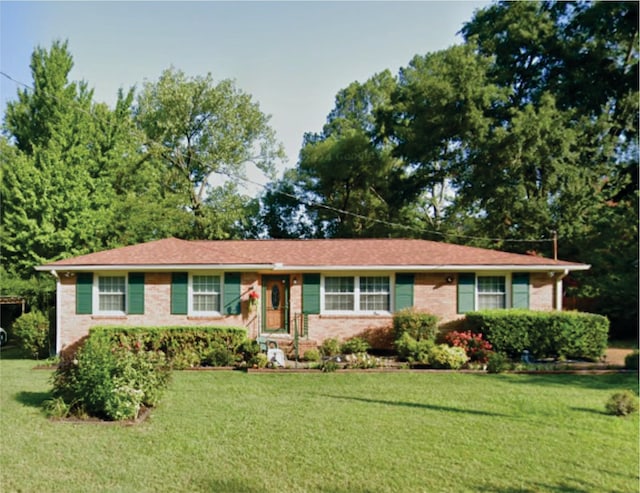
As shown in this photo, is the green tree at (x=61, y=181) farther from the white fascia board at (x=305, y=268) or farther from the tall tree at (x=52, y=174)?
the white fascia board at (x=305, y=268)

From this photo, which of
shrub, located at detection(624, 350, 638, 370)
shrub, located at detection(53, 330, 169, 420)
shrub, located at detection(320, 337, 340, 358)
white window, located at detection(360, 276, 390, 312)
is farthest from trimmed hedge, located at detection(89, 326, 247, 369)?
shrub, located at detection(624, 350, 638, 370)

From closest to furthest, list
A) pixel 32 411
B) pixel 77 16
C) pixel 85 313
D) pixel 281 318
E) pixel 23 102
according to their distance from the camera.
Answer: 1. pixel 32 411
2. pixel 77 16
3. pixel 85 313
4. pixel 281 318
5. pixel 23 102

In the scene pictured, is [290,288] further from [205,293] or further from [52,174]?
[52,174]

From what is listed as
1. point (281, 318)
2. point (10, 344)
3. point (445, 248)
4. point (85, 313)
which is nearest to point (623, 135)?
point (445, 248)

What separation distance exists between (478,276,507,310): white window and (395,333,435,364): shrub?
9.06ft

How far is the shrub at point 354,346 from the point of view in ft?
44.3

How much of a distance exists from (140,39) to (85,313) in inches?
335

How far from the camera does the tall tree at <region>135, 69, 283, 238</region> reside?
2744 centimetres

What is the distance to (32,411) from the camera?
303 inches

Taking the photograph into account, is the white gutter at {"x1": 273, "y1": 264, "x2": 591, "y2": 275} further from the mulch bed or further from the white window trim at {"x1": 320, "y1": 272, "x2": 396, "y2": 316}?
the mulch bed

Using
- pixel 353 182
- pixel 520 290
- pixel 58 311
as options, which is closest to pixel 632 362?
pixel 520 290

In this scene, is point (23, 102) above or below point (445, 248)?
above

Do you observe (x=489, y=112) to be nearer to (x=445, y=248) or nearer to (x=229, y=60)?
(x=445, y=248)

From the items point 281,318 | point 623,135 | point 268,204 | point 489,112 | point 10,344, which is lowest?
point 10,344
